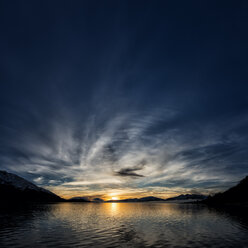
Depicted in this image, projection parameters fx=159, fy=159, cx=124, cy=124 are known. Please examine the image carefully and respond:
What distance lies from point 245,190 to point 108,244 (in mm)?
234585

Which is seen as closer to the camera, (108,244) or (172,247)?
(172,247)

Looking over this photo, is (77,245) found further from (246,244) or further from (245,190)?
(245,190)

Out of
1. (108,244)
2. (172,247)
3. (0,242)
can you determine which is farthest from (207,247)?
(0,242)

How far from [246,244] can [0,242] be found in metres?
36.7

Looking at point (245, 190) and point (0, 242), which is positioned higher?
point (245, 190)

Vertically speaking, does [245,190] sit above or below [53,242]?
above

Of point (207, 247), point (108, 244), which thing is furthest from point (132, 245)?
point (207, 247)

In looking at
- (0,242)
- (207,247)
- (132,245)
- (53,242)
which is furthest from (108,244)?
(0,242)

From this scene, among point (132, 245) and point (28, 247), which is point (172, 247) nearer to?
point (132, 245)

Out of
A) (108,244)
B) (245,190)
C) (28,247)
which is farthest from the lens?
(245,190)

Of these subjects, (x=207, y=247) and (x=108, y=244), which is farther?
(x=108, y=244)

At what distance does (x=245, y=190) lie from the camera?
193 m

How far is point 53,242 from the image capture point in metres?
24.6

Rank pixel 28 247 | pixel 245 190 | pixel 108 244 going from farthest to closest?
pixel 245 190 → pixel 108 244 → pixel 28 247
